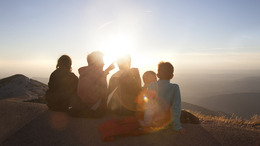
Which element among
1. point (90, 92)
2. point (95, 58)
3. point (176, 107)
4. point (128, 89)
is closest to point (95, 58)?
point (95, 58)

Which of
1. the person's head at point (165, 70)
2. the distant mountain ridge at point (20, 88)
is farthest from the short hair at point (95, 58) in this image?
the distant mountain ridge at point (20, 88)

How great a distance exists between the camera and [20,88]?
11.4m

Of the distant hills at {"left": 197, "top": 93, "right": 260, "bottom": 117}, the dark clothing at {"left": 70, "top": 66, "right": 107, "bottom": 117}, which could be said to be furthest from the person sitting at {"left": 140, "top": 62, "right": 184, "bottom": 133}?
the distant hills at {"left": 197, "top": 93, "right": 260, "bottom": 117}

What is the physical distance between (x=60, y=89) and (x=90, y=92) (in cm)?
122

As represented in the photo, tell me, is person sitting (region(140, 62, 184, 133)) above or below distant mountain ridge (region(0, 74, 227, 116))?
above

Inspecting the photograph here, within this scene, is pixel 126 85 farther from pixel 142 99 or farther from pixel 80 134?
pixel 80 134

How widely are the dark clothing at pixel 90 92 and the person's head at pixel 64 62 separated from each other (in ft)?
2.28

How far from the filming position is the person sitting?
161 inches

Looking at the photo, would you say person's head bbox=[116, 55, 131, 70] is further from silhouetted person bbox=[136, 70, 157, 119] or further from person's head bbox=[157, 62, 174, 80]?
person's head bbox=[157, 62, 174, 80]

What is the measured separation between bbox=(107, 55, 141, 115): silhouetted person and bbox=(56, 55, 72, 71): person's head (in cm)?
163

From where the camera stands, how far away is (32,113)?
557 centimetres

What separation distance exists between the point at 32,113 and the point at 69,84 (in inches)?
56.3

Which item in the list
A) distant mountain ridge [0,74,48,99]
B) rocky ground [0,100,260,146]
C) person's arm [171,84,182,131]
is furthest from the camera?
distant mountain ridge [0,74,48,99]

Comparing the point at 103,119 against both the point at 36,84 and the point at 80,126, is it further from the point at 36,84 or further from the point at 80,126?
the point at 36,84
